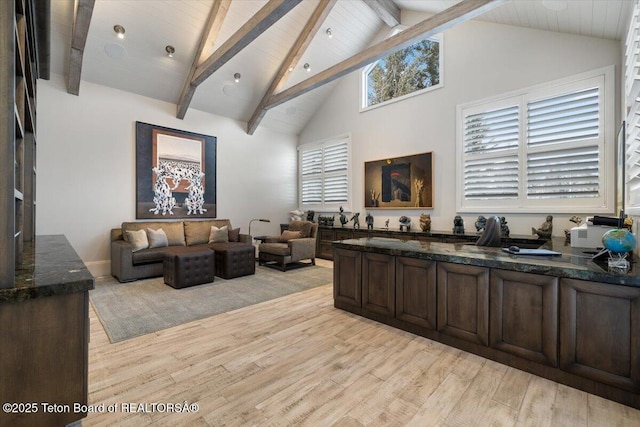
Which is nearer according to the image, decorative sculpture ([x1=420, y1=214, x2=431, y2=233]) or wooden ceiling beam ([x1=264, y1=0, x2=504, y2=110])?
wooden ceiling beam ([x1=264, y1=0, x2=504, y2=110])

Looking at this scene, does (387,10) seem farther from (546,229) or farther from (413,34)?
(546,229)

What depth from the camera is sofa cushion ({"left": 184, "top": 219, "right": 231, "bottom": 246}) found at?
5.87 m

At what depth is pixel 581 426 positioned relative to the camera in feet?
5.29

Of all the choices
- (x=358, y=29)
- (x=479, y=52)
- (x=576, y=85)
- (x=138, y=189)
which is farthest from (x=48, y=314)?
(x=358, y=29)

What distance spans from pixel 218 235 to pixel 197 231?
17.3 inches

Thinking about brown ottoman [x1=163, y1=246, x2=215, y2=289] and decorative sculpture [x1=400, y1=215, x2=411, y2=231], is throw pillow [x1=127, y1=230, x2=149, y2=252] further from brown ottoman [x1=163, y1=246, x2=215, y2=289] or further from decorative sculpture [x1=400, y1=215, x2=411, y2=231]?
decorative sculpture [x1=400, y1=215, x2=411, y2=231]

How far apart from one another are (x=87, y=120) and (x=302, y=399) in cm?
587

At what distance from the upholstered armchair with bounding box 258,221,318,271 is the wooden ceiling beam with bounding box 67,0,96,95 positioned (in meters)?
4.22

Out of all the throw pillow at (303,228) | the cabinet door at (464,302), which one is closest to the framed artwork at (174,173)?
the throw pillow at (303,228)

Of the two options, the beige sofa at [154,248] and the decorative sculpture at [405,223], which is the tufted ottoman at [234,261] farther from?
the decorative sculpture at [405,223]

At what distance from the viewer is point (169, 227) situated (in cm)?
566

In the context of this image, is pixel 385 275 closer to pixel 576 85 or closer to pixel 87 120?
pixel 576 85

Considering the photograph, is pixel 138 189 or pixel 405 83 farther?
pixel 405 83

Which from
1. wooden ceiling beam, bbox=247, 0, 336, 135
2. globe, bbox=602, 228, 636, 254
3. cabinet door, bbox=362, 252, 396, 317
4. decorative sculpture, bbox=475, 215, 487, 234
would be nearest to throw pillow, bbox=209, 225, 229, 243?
wooden ceiling beam, bbox=247, 0, 336, 135
